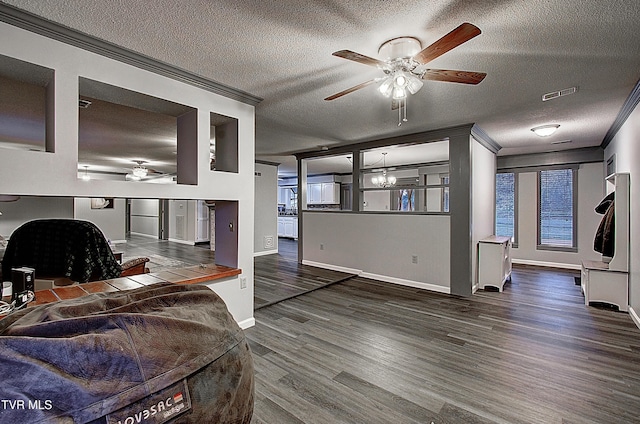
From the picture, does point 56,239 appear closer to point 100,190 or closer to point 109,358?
point 100,190

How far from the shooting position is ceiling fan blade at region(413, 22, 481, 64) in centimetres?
156

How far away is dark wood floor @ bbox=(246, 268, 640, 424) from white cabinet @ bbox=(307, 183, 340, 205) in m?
6.92

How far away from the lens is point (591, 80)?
107 inches

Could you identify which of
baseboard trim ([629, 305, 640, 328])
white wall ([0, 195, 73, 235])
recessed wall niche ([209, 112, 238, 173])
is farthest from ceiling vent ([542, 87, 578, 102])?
white wall ([0, 195, 73, 235])

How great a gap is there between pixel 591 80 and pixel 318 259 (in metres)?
4.87

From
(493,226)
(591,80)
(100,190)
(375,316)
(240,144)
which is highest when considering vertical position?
(591,80)

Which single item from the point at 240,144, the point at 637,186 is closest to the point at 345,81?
the point at 240,144

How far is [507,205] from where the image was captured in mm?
6918

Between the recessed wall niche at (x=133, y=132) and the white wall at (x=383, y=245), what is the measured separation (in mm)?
3019

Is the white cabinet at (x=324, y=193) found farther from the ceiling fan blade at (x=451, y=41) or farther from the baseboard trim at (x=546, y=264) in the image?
the ceiling fan blade at (x=451, y=41)

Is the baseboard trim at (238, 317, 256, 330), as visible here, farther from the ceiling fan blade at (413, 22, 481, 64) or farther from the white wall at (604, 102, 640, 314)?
the white wall at (604, 102, 640, 314)

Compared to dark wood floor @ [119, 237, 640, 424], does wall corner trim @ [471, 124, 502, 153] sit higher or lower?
higher

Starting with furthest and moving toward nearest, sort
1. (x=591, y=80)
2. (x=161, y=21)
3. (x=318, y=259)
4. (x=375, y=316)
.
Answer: (x=318, y=259), (x=375, y=316), (x=591, y=80), (x=161, y=21)

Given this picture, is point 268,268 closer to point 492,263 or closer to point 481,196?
point 492,263
